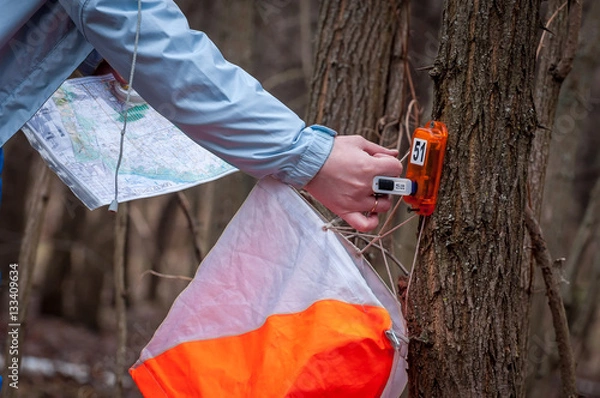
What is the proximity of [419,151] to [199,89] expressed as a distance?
54cm

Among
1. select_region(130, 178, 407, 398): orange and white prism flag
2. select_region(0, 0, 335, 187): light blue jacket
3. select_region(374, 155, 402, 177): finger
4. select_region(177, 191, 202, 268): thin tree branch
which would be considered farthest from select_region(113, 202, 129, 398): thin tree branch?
select_region(374, 155, 402, 177): finger

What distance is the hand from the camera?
65.9 inches

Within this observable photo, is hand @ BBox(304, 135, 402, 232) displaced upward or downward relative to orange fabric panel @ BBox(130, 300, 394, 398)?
upward

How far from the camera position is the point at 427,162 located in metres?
1.73

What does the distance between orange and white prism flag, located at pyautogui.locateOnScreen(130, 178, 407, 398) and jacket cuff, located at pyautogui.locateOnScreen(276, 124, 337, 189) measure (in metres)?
0.13

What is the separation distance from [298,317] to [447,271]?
→ 392 mm

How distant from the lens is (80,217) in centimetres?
934

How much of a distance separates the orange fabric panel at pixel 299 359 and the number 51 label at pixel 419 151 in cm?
37

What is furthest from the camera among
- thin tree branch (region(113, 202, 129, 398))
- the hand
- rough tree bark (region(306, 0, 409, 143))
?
thin tree branch (region(113, 202, 129, 398))

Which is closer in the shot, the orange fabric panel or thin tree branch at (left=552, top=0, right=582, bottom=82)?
the orange fabric panel

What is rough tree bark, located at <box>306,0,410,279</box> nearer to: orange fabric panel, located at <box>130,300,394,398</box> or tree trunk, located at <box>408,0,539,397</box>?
tree trunk, located at <box>408,0,539,397</box>

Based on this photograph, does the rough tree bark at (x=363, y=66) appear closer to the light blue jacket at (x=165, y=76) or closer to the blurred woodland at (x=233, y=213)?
the blurred woodland at (x=233, y=213)

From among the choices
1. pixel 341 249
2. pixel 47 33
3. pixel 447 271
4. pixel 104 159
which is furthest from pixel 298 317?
pixel 47 33

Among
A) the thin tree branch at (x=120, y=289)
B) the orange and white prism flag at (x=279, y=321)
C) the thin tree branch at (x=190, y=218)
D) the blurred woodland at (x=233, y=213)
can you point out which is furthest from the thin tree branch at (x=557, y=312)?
the thin tree branch at (x=120, y=289)
